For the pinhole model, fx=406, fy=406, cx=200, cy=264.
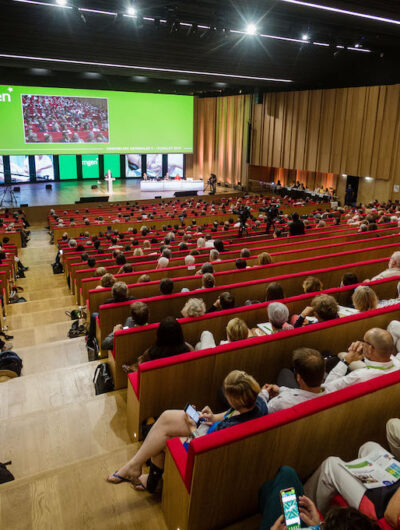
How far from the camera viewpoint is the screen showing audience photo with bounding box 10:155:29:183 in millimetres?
24250

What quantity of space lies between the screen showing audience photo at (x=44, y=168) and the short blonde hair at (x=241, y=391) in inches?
1010

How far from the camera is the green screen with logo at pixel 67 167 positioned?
25828 mm

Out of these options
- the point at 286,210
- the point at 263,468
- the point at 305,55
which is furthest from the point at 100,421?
the point at 305,55

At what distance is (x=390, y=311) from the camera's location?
3.77 metres

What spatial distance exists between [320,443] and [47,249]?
1328 cm

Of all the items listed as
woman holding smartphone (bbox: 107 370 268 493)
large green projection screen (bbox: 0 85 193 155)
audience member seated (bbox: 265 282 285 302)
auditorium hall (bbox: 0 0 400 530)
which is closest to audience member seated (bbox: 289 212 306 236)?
auditorium hall (bbox: 0 0 400 530)

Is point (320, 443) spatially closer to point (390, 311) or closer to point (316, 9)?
point (390, 311)

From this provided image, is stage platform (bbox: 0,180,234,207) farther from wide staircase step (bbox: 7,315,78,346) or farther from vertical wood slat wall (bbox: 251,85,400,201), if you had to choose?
wide staircase step (bbox: 7,315,78,346)

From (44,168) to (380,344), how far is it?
2589 centimetres

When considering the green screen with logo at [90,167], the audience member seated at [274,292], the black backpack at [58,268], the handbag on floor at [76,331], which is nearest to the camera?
the audience member seated at [274,292]

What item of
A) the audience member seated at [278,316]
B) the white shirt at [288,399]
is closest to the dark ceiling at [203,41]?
the audience member seated at [278,316]

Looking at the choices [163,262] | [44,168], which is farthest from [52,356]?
[44,168]

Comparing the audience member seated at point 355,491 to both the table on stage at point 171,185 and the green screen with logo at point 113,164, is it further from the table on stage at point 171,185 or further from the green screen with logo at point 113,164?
the green screen with logo at point 113,164

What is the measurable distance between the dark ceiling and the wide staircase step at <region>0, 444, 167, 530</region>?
10129mm
